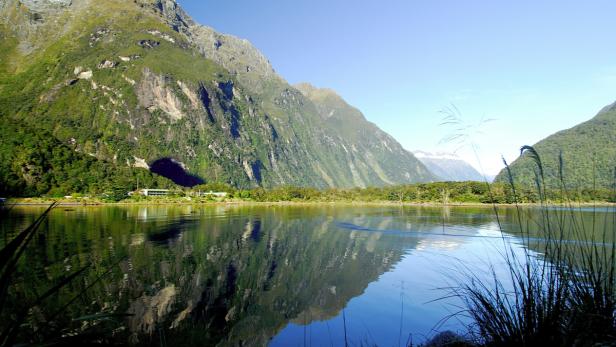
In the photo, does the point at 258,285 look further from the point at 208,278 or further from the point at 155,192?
the point at 155,192

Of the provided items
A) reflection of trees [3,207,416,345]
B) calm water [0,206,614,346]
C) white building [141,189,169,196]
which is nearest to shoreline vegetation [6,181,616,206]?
white building [141,189,169,196]

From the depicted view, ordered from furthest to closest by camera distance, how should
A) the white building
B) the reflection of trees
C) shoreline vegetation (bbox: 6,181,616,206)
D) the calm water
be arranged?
the white building, shoreline vegetation (bbox: 6,181,616,206), the reflection of trees, the calm water

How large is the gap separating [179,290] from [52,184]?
142439mm

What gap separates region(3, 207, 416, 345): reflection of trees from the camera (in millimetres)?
16328

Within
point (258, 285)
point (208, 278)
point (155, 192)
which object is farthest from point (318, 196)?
point (258, 285)

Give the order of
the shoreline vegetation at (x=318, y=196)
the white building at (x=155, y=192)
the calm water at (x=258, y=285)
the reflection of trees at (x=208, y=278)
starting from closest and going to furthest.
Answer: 1. the calm water at (x=258, y=285)
2. the reflection of trees at (x=208, y=278)
3. the shoreline vegetation at (x=318, y=196)
4. the white building at (x=155, y=192)

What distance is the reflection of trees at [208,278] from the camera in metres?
16.3

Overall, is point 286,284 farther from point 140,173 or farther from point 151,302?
point 140,173

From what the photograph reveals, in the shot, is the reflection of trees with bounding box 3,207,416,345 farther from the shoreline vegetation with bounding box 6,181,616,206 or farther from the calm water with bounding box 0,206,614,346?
the shoreline vegetation with bounding box 6,181,616,206

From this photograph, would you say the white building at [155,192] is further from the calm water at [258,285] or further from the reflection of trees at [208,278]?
the calm water at [258,285]

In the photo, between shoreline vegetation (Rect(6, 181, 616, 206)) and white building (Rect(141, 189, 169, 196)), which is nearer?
shoreline vegetation (Rect(6, 181, 616, 206))

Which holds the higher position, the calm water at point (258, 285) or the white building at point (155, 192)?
the white building at point (155, 192)

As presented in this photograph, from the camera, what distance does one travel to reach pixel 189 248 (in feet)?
112

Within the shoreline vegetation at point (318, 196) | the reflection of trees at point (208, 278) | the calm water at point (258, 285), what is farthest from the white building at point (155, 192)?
the calm water at point (258, 285)
